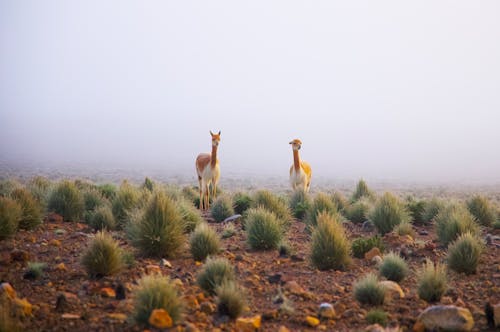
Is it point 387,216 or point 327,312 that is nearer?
point 327,312

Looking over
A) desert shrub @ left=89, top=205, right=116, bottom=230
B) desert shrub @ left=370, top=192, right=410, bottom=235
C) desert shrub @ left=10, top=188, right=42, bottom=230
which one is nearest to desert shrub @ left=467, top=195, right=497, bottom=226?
desert shrub @ left=370, top=192, right=410, bottom=235

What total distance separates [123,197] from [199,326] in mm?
8143

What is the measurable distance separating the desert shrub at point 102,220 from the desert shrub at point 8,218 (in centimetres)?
205

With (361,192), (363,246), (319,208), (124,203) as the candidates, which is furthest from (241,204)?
(363,246)

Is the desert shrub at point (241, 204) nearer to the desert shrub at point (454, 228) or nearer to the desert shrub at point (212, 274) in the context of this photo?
the desert shrub at point (454, 228)

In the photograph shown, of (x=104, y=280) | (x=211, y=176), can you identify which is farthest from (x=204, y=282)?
(x=211, y=176)

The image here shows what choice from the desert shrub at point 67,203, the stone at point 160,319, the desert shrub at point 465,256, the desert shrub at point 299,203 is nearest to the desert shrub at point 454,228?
the desert shrub at point 465,256

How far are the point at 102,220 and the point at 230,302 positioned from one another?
6.68 meters

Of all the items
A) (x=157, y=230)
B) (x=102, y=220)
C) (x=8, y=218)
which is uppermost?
(x=8, y=218)

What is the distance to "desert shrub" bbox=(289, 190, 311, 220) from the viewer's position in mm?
15281

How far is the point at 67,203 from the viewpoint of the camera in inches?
520

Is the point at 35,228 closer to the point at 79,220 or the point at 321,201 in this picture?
the point at 79,220

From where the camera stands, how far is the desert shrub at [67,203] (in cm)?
1305

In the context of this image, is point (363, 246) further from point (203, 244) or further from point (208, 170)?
point (208, 170)
